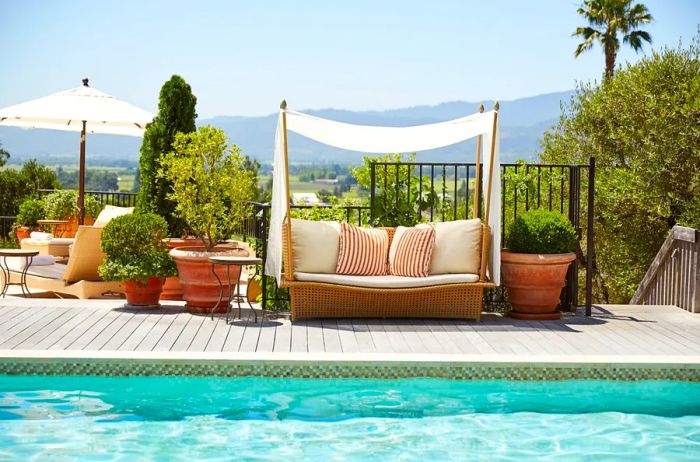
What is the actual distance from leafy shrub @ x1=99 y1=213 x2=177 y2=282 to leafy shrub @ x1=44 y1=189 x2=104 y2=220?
663 centimetres

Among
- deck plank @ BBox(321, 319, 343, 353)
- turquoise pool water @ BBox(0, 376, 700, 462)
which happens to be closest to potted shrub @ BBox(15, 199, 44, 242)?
deck plank @ BBox(321, 319, 343, 353)

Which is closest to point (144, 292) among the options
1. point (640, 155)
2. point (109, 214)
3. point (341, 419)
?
point (341, 419)

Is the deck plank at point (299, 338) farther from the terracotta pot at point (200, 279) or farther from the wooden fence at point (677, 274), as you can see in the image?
the wooden fence at point (677, 274)

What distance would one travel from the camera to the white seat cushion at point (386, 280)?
6.90 metres

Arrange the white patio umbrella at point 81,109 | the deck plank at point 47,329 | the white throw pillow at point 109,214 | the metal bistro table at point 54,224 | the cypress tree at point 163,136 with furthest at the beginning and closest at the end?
the metal bistro table at point 54,224
the white throw pillow at point 109,214
the white patio umbrella at point 81,109
the cypress tree at point 163,136
the deck plank at point 47,329

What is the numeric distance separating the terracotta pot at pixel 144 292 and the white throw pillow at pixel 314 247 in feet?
4.25

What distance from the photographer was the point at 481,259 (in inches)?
279

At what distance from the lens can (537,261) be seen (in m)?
7.09

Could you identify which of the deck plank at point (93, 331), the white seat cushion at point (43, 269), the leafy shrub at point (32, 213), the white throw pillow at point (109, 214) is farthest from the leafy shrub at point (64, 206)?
the deck plank at point (93, 331)

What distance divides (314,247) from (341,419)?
2120 mm

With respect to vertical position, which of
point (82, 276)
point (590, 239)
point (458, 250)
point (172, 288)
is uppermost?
point (590, 239)

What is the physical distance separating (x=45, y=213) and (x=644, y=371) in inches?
427

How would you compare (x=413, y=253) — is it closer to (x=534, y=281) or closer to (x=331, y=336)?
(x=534, y=281)

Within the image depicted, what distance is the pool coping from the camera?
564cm
